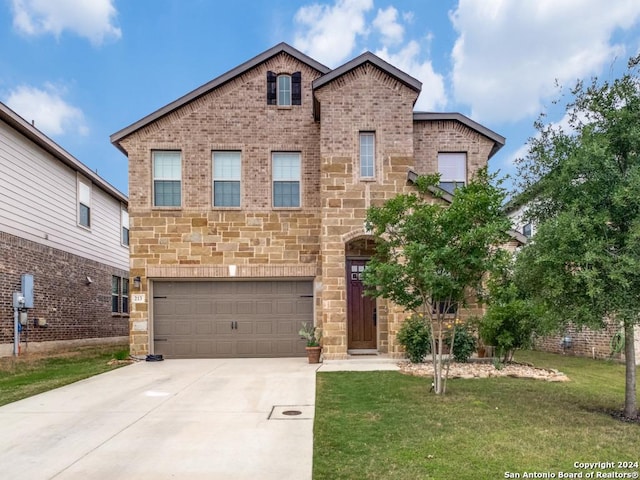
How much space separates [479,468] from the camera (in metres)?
4.53

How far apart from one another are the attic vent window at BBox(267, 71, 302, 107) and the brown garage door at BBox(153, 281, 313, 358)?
5082mm

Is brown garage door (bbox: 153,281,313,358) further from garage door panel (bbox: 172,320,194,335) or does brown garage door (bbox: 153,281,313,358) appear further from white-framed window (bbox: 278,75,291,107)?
white-framed window (bbox: 278,75,291,107)

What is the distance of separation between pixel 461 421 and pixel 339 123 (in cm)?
819

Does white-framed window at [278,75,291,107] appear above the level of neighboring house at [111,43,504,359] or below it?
above

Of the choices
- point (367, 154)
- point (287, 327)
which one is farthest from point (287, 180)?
point (287, 327)

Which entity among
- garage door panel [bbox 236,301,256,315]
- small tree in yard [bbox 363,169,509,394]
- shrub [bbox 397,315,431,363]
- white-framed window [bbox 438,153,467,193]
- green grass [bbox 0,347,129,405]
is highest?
white-framed window [bbox 438,153,467,193]

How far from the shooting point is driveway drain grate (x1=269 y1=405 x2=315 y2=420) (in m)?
6.56

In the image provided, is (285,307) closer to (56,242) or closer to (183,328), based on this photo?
(183,328)

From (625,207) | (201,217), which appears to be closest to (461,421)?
(625,207)

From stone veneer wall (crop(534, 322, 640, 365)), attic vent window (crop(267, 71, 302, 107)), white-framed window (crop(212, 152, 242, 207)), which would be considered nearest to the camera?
stone veneer wall (crop(534, 322, 640, 365))

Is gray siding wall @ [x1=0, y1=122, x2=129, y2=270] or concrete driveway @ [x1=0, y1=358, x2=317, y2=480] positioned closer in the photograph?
concrete driveway @ [x1=0, y1=358, x2=317, y2=480]

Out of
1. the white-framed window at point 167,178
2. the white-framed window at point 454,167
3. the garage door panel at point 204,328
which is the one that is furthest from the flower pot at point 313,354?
the white-framed window at point 454,167

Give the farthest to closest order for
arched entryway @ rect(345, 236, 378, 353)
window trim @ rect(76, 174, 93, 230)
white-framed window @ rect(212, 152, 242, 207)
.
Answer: window trim @ rect(76, 174, 93, 230) < white-framed window @ rect(212, 152, 242, 207) < arched entryway @ rect(345, 236, 378, 353)

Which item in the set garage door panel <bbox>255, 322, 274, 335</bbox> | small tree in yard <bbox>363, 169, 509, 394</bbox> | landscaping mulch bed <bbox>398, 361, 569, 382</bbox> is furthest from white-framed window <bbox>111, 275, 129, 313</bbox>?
small tree in yard <bbox>363, 169, 509, 394</bbox>
